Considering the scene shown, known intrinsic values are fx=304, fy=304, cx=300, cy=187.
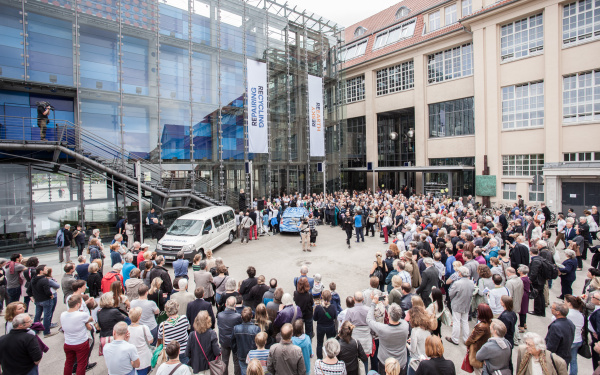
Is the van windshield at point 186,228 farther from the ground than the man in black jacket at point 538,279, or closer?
farther from the ground

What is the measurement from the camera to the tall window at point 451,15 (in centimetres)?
2509

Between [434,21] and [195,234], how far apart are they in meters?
27.0

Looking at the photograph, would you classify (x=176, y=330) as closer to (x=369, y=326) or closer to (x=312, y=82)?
(x=369, y=326)

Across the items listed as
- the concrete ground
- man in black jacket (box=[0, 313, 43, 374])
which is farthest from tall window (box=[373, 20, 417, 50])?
man in black jacket (box=[0, 313, 43, 374])

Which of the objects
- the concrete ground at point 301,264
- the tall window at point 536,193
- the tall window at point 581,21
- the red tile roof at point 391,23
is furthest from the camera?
the red tile roof at point 391,23

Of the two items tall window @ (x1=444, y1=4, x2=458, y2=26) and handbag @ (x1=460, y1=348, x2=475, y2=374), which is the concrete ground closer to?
handbag @ (x1=460, y1=348, x2=475, y2=374)

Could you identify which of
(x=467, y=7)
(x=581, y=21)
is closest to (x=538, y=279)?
(x=581, y=21)

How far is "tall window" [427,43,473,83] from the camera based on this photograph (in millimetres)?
23938

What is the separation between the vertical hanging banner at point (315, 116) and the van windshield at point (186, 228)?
45.9 ft

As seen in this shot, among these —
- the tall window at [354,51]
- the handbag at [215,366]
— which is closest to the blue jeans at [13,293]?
the handbag at [215,366]

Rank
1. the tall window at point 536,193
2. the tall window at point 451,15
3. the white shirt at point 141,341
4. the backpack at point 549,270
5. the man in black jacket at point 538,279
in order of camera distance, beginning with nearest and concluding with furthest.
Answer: the white shirt at point 141,341
the backpack at point 549,270
the man in black jacket at point 538,279
the tall window at point 536,193
the tall window at point 451,15

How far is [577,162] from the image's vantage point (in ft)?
56.6

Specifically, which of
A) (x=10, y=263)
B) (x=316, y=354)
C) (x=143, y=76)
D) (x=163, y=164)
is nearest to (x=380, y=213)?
(x=316, y=354)

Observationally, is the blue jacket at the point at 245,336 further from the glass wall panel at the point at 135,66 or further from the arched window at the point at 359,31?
the arched window at the point at 359,31
